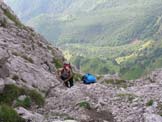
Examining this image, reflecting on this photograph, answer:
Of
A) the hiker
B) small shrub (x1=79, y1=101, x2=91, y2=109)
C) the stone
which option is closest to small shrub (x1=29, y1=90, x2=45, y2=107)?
small shrub (x1=79, y1=101, x2=91, y2=109)

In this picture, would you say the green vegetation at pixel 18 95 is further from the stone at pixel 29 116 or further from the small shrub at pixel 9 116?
the small shrub at pixel 9 116

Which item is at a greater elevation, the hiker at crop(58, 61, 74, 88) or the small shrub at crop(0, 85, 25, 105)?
the hiker at crop(58, 61, 74, 88)

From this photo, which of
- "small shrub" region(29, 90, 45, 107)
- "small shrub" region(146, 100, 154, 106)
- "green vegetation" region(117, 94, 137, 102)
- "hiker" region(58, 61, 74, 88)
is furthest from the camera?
"hiker" region(58, 61, 74, 88)

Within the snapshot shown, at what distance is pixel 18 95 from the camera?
30.9 metres

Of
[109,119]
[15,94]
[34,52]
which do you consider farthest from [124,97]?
[34,52]

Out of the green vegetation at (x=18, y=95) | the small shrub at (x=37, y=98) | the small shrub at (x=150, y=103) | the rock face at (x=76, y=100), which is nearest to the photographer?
the rock face at (x=76, y=100)

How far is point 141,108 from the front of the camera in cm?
3012

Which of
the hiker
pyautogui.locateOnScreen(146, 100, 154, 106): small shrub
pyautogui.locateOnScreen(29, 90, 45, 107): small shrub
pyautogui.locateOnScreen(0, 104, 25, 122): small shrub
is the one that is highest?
the hiker

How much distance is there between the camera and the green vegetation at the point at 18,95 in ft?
98.6

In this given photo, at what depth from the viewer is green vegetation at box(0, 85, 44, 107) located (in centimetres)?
3005

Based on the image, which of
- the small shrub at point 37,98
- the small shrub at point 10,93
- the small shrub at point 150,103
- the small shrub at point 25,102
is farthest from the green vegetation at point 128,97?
the small shrub at point 10,93

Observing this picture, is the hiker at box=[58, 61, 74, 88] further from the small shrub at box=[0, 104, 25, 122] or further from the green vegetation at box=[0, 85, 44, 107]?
the small shrub at box=[0, 104, 25, 122]

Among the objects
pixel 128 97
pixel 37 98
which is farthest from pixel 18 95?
pixel 128 97

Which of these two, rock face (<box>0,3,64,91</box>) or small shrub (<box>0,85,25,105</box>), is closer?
small shrub (<box>0,85,25,105</box>)
